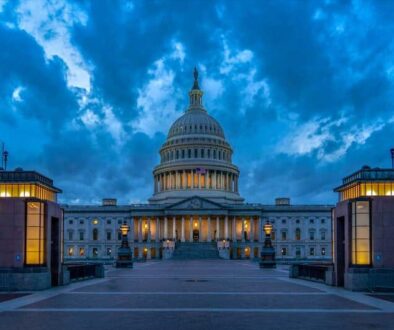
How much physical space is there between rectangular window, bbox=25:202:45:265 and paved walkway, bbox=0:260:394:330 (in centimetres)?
291

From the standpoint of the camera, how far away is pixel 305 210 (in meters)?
171

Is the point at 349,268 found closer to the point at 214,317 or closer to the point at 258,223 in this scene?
the point at 214,317

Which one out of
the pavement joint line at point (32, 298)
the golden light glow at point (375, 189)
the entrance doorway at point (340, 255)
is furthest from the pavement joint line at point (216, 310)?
the entrance doorway at point (340, 255)

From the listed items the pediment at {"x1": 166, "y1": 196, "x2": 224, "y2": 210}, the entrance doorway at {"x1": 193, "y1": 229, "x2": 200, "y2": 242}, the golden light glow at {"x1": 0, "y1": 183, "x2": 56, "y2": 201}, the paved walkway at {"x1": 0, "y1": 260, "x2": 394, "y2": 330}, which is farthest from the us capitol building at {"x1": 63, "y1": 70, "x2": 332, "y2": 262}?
the paved walkway at {"x1": 0, "y1": 260, "x2": 394, "y2": 330}

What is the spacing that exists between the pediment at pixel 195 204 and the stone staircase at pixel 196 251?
1843 cm

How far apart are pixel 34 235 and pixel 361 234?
69.2 ft

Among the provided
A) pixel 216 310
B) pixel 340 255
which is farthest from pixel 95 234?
pixel 216 310

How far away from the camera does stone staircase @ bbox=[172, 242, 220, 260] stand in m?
136

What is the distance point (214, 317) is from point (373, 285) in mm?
17243

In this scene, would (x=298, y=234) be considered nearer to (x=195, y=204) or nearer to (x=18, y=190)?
(x=195, y=204)

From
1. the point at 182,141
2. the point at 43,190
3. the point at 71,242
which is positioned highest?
the point at 182,141

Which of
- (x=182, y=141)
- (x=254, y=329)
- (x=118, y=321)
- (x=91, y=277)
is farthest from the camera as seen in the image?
(x=182, y=141)

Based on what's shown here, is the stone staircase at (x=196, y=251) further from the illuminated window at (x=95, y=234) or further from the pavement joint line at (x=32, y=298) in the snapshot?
the pavement joint line at (x=32, y=298)

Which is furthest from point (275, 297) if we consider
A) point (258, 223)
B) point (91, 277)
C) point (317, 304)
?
point (258, 223)
